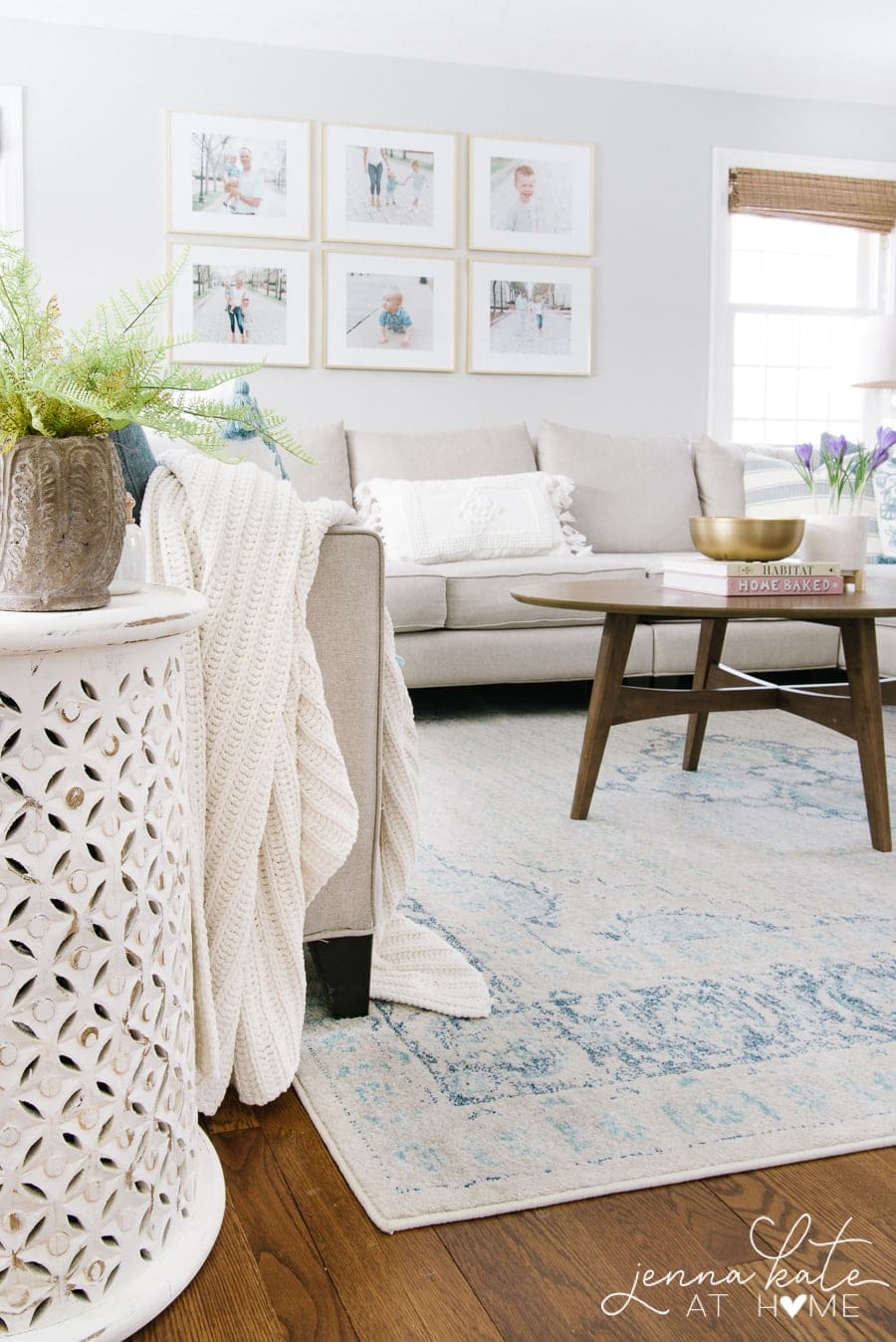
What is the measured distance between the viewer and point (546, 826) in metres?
2.53

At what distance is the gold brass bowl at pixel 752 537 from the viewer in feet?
8.70

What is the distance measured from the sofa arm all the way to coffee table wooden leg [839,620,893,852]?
1.24 m

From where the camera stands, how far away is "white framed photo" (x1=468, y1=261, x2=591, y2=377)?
5.05m

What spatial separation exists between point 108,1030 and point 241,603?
1.76ft

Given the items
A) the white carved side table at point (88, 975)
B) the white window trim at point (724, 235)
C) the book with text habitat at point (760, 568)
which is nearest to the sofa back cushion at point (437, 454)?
the white window trim at point (724, 235)

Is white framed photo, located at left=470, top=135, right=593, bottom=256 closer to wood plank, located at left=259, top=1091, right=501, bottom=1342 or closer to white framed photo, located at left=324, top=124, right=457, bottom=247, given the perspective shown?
white framed photo, located at left=324, top=124, right=457, bottom=247

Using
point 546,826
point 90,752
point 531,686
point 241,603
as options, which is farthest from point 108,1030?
point 531,686

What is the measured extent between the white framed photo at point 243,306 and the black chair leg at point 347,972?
3.57 m

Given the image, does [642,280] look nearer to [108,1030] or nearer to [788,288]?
[788,288]

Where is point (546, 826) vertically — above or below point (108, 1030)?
below

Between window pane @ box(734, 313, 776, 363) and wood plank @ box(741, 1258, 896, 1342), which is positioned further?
window pane @ box(734, 313, 776, 363)

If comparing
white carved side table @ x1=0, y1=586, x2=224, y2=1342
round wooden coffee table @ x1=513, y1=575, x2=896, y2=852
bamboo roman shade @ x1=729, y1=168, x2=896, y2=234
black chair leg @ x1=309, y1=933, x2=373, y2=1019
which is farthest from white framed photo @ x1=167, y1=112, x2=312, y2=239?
white carved side table @ x1=0, y1=586, x2=224, y2=1342

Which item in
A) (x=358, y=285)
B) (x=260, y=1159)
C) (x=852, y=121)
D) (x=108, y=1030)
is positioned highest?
(x=852, y=121)

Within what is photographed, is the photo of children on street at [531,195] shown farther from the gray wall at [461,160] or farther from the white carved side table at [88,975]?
the white carved side table at [88,975]
